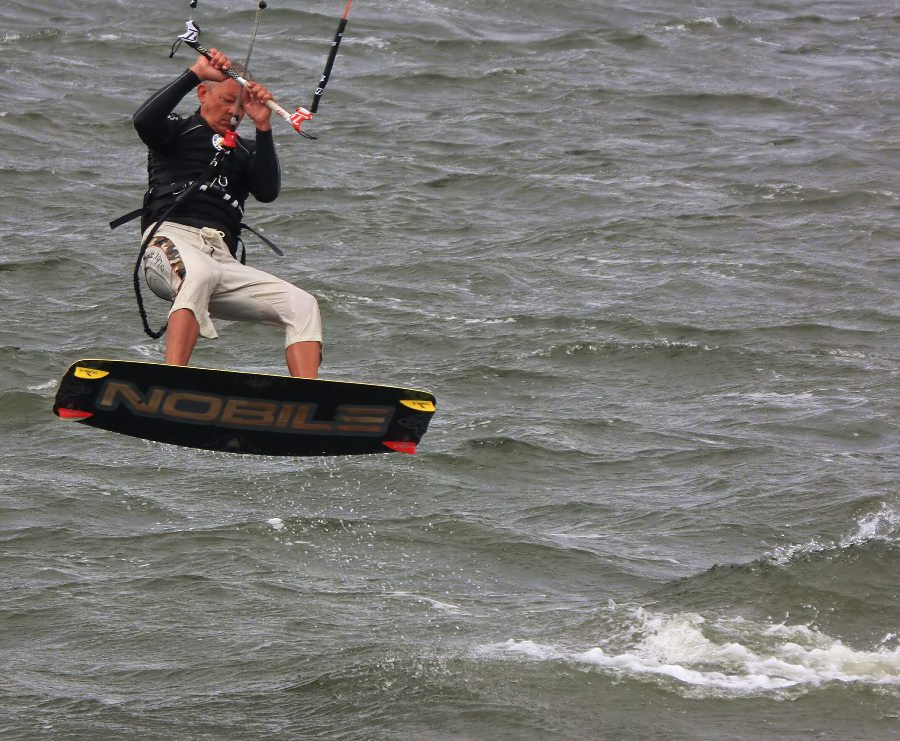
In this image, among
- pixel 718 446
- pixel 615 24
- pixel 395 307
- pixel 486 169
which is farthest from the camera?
pixel 615 24

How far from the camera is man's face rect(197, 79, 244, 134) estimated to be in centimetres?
1047

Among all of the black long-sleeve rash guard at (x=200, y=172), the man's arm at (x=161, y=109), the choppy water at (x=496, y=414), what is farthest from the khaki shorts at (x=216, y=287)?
the choppy water at (x=496, y=414)

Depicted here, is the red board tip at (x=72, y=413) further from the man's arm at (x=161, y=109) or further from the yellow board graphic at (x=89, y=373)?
the man's arm at (x=161, y=109)

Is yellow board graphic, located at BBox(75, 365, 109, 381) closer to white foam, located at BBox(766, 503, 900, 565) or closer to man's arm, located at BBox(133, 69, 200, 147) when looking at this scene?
man's arm, located at BBox(133, 69, 200, 147)

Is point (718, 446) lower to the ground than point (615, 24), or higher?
lower

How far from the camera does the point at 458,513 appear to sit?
1501cm

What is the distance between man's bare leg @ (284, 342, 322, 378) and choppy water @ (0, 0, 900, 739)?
239 centimetres

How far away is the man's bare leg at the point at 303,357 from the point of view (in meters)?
10.4

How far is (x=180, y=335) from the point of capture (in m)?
10.2

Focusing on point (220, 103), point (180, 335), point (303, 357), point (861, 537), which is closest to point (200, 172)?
point (220, 103)

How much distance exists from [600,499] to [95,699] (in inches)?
226

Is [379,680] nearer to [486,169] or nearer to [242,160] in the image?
[242,160]

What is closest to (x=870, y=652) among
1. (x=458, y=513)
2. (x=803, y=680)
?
(x=803, y=680)

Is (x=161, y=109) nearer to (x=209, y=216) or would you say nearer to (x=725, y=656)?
(x=209, y=216)
